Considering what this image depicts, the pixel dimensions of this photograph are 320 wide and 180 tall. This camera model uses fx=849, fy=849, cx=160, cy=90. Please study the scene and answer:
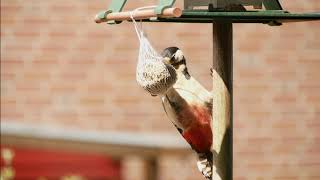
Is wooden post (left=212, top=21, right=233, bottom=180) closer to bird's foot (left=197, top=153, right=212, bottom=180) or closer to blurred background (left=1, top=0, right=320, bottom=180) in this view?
bird's foot (left=197, top=153, right=212, bottom=180)

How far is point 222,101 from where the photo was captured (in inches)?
77.0

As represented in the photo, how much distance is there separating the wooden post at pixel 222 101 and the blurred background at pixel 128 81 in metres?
2.62

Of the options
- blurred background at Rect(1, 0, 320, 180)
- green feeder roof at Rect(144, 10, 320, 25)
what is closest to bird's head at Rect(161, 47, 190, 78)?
green feeder roof at Rect(144, 10, 320, 25)

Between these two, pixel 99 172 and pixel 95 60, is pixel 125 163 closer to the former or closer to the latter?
pixel 99 172

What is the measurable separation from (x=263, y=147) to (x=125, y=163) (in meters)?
0.77

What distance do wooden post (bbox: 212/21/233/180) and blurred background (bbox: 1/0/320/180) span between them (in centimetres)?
262

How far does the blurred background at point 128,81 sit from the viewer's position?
4.63m

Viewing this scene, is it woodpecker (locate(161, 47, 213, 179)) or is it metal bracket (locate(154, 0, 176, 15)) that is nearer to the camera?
metal bracket (locate(154, 0, 176, 15))

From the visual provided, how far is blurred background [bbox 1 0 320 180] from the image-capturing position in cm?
463

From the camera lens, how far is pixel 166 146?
10.9 feet

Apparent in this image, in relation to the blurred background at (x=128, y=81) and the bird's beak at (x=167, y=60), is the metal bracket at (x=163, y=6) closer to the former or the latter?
the bird's beak at (x=167, y=60)

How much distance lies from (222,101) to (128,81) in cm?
271

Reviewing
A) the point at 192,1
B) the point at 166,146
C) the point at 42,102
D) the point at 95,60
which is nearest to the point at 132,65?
the point at 95,60

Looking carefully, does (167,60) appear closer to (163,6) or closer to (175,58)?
(175,58)
